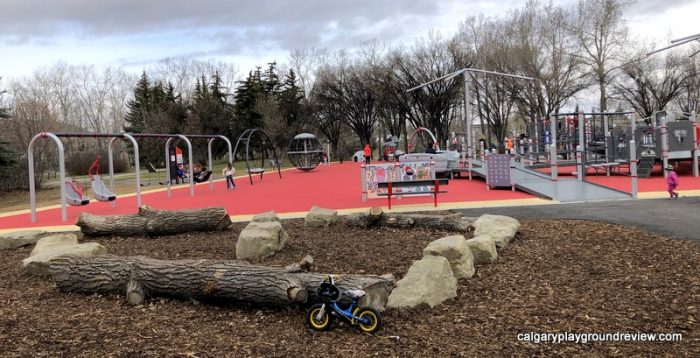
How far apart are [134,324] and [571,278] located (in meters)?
4.20

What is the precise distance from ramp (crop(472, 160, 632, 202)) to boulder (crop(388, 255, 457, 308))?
8.74m

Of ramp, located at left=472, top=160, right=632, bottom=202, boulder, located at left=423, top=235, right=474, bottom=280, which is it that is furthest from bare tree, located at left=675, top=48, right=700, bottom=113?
boulder, located at left=423, top=235, right=474, bottom=280

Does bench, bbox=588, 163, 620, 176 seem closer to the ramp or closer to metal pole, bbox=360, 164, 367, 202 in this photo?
the ramp

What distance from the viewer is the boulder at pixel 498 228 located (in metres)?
6.84

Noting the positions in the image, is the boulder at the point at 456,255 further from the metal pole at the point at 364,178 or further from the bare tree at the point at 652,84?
the bare tree at the point at 652,84

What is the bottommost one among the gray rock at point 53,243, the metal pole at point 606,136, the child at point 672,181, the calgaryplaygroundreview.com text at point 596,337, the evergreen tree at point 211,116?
the calgaryplaygroundreview.com text at point 596,337

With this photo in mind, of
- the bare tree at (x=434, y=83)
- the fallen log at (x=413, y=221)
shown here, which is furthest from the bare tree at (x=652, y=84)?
the fallen log at (x=413, y=221)

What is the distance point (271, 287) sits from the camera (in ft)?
14.8

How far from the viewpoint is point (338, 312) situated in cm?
408

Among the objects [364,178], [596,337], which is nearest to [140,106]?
[364,178]

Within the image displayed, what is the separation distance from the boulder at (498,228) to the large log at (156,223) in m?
4.37

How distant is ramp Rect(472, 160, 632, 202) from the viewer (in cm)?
1257

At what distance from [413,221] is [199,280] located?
14.3 ft

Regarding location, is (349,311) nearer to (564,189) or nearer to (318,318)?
(318,318)
